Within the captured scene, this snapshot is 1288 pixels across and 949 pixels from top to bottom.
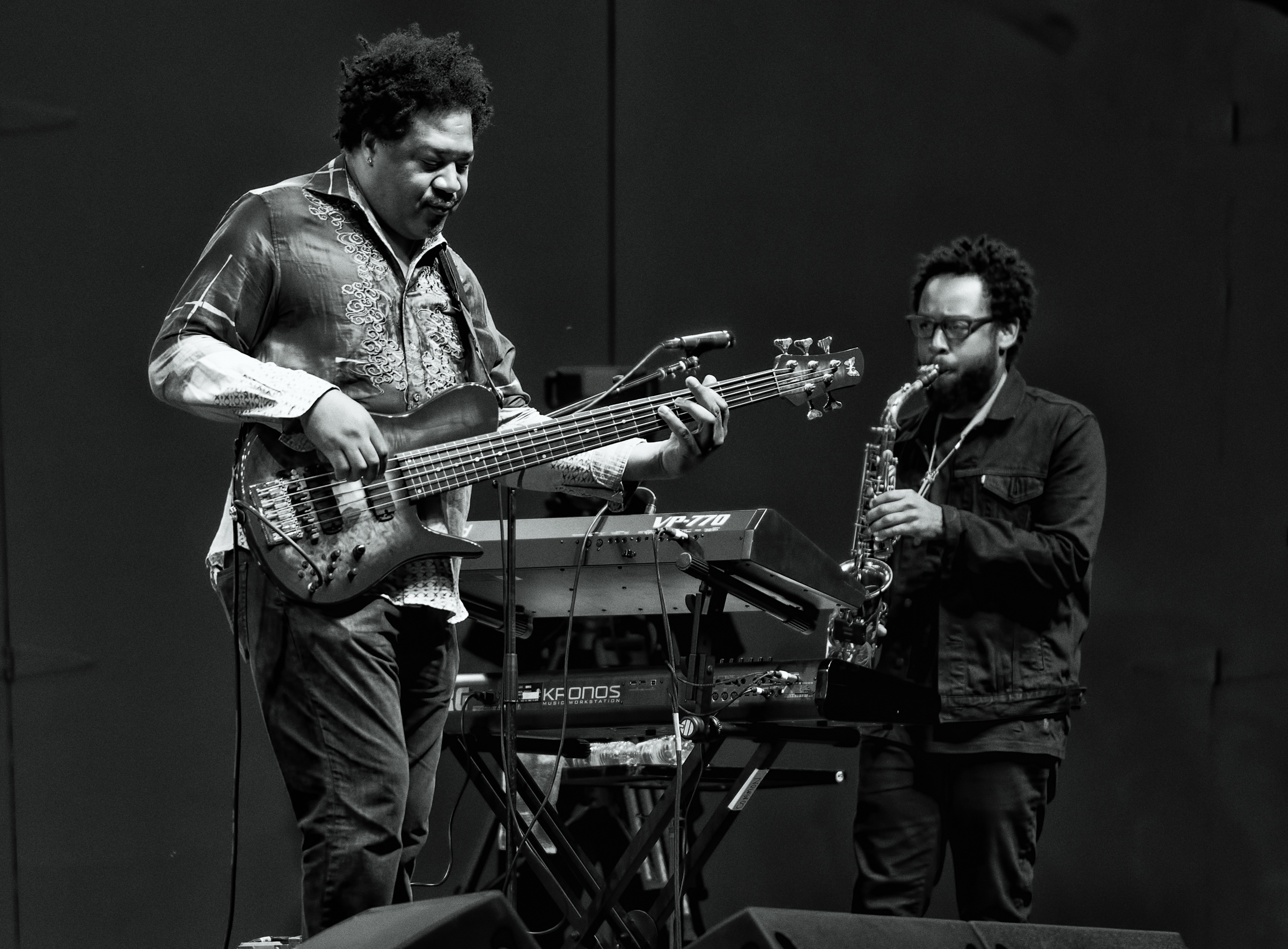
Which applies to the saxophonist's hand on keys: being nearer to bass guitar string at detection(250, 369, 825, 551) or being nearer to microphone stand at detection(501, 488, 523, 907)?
bass guitar string at detection(250, 369, 825, 551)

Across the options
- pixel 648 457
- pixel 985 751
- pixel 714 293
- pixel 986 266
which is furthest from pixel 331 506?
pixel 714 293

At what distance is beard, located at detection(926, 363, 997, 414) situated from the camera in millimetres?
3648

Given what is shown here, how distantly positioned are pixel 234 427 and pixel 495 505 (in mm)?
859

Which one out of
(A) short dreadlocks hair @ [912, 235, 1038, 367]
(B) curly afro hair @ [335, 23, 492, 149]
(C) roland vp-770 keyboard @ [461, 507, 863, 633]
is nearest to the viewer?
(B) curly afro hair @ [335, 23, 492, 149]

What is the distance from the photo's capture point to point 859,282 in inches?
193

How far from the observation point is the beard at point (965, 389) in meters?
3.65

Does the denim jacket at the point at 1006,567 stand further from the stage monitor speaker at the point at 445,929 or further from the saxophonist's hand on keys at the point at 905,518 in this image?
the stage monitor speaker at the point at 445,929

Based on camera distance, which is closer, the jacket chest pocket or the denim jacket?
the denim jacket

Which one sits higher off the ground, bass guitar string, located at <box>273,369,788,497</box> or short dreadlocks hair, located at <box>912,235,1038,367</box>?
short dreadlocks hair, located at <box>912,235,1038,367</box>

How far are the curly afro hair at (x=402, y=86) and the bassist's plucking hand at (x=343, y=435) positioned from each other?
0.52 meters

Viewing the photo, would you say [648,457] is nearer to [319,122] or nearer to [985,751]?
[985,751]

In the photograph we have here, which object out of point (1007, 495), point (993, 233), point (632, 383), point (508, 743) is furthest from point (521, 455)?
point (993, 233)

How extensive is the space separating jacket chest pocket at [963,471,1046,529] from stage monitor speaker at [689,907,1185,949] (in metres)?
1.45

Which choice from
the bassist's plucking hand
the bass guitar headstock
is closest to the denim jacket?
the bass guitar headstock
